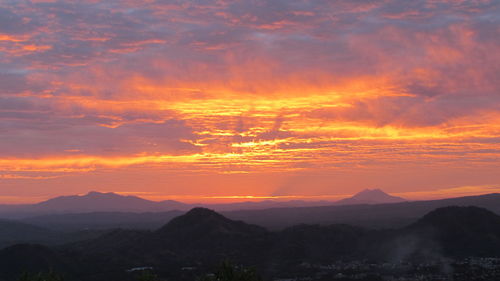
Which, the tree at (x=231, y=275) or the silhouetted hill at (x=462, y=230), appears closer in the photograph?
the tree at (x=231, y=275)

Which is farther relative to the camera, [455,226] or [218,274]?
[455,226]

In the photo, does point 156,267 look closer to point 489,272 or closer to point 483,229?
point 489,272

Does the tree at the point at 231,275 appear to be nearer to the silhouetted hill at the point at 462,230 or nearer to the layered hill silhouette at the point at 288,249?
the layered hill silhouette at the point at 288,249

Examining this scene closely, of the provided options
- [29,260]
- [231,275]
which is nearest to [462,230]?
[29,260]

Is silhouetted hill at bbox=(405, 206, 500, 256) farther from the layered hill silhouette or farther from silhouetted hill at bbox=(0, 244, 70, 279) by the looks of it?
silhouetted hill at bbox=(0, 244, 70, 279)

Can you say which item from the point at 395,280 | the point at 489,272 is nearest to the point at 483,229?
the point at 489,272

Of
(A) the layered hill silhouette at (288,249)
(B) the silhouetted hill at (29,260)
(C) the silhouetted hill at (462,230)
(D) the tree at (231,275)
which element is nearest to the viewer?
(D) the tree at (231,275)

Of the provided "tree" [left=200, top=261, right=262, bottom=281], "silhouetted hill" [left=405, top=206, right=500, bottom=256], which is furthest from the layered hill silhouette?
"tree" [left=200, top=261, right=262, bottom=281]

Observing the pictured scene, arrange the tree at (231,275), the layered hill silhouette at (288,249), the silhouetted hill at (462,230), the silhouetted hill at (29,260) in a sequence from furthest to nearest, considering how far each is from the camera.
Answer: the silhouetted hill at (462,230) → the layered hill silhouette at (288,249) → the silhouetted hill at (29,260) → the tree at (231,275)

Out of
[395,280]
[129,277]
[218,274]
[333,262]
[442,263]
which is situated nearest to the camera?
[218,274]

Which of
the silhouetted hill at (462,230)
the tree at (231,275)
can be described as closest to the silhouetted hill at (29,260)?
the tree at (231,275)
